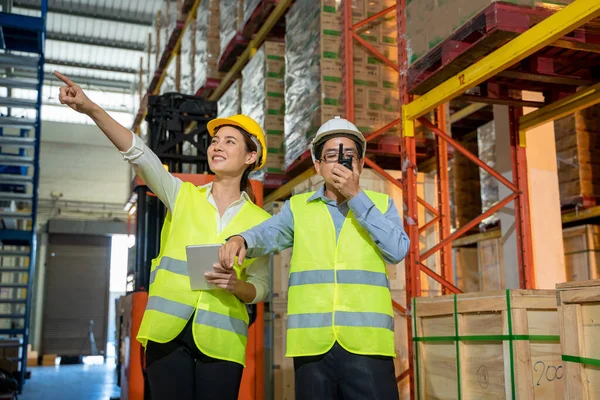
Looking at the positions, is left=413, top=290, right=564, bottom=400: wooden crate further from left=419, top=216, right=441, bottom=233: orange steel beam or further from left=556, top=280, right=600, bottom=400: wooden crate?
left=419, top=216, right=441, bottom=233: orange steel beam

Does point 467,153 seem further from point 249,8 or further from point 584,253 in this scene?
point 249,8

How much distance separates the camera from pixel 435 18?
12.7 feet

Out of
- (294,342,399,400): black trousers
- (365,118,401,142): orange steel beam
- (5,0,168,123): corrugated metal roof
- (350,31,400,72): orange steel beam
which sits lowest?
(294,342,399,400): black trousers

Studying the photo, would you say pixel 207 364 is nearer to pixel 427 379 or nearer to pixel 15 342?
pixel 427 379

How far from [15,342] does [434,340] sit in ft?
24.8

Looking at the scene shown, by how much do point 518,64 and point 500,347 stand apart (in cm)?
206

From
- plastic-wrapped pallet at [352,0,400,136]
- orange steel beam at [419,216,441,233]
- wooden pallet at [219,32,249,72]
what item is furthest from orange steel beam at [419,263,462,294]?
wooden pallet at [219,32,249,72]

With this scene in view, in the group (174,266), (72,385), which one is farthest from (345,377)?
(72,385)

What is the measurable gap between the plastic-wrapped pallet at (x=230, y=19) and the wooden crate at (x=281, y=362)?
358cm

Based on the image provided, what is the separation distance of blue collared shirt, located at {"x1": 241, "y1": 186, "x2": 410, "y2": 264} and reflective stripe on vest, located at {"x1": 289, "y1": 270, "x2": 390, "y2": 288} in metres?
0.09

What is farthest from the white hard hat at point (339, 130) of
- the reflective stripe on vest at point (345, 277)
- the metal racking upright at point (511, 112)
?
the metal racking upright at point (511, 112)

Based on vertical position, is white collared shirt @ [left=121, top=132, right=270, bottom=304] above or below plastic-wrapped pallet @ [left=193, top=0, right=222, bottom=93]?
below

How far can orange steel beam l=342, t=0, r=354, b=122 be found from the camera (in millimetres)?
5172

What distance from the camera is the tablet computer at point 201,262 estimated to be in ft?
7.08
